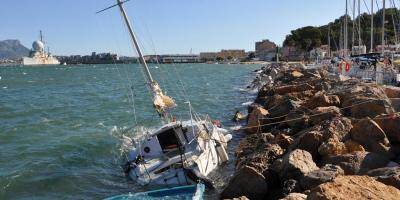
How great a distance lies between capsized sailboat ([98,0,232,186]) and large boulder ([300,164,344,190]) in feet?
18.5

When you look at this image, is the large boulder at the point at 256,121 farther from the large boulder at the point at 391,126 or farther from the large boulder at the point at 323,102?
the large boulder at the point at 391,126

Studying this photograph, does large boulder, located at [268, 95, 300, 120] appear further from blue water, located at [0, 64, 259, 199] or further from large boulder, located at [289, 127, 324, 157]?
large boulder, located at [289, 127, 324, 157]

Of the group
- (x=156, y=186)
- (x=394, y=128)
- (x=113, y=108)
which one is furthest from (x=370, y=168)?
(x=113, y=108)

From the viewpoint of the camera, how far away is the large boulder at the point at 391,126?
625 inches

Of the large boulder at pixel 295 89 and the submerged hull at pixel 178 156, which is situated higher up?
the large boulder at pixel 295 89

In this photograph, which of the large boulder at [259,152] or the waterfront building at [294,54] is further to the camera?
the waterfront building at [294,54]

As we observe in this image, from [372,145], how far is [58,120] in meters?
27.7

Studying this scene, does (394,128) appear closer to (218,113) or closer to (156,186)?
(156,186)

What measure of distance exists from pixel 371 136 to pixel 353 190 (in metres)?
6.53

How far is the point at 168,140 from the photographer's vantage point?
20875 mm

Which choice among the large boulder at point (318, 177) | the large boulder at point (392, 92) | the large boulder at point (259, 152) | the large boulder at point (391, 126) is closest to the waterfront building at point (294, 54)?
the large boulder at point (392, 92)

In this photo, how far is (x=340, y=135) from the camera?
54.5ft

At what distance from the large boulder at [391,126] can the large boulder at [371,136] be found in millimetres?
554

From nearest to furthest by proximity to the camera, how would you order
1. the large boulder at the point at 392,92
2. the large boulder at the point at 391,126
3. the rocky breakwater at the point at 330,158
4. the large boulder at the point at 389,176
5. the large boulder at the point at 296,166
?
the rocky breakwater at the point at 330,158 < the large boulder at the point at 389,176 < the large boulder at the point at 296,166 < the large boulder at the point at 391,126 < the large boulder at the point at 392,92
